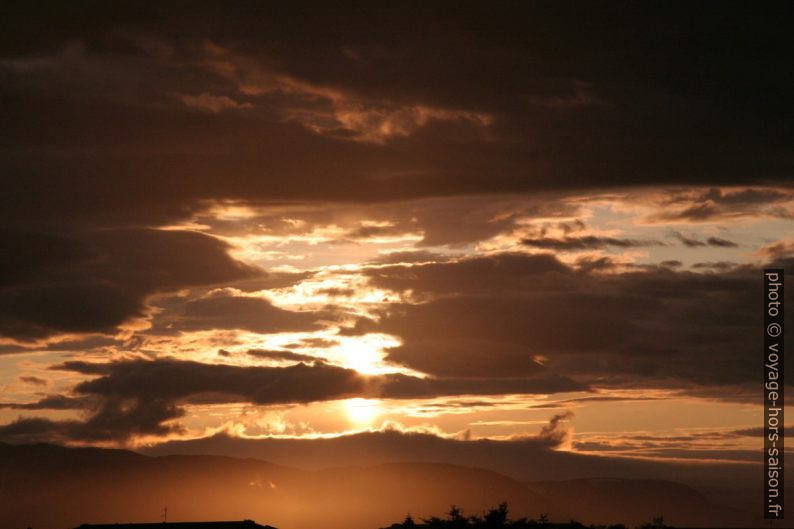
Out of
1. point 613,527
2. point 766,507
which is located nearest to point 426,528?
point 613,527

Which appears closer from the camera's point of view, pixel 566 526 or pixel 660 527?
pixel 660 527

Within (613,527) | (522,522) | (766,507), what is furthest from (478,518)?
(766,507)

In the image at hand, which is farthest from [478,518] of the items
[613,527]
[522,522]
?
[613,527]

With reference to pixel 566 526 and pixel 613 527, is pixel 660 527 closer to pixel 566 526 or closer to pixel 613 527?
pixel 613 527

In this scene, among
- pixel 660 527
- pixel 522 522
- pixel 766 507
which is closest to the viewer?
pixel 766 507

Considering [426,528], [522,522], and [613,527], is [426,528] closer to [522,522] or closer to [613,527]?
[522,522]

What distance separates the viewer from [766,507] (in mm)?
120375

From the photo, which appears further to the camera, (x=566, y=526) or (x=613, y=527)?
(x=566, y=526)

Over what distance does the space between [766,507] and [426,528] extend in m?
65.3

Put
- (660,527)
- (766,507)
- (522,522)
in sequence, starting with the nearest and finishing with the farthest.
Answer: (766,507) → (660,527) → (522,522)

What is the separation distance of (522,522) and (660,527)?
20.2 metres

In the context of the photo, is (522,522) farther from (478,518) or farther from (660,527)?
(660,527)

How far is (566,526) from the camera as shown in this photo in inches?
6978

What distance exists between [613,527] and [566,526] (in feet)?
44.2
